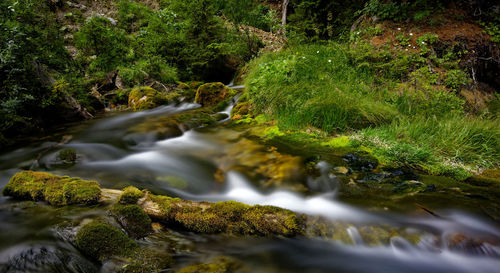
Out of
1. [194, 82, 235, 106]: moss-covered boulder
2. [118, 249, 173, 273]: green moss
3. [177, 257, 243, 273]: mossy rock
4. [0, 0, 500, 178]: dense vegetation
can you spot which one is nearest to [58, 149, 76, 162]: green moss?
[0, 0, 500, 178]: dense vegetation

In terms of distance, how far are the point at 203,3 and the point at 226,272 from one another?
11659mm

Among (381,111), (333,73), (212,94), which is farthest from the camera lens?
(212,94)

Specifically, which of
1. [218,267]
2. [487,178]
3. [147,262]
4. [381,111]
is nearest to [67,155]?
[147,262]

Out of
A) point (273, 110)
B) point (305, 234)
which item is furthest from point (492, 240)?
point (273, 110)

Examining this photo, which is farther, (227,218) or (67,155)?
(67,155)

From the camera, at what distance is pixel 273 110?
16.7 ft

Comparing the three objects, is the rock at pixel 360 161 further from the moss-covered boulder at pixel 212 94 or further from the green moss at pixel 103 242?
the moss-covered boulder at pixel 212 94

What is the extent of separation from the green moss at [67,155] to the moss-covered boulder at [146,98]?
196 inches

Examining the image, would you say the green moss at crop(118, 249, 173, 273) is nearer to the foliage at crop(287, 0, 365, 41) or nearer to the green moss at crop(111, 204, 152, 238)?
the green moss at crop(111, 204, 152, 238)

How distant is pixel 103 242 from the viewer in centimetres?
167

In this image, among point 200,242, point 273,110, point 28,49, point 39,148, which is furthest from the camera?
point 28,49

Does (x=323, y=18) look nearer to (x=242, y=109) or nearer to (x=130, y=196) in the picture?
(x=242, y=109)

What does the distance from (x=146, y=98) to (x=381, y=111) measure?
8.18 m

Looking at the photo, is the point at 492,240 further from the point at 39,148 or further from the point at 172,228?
the point at 39,148
